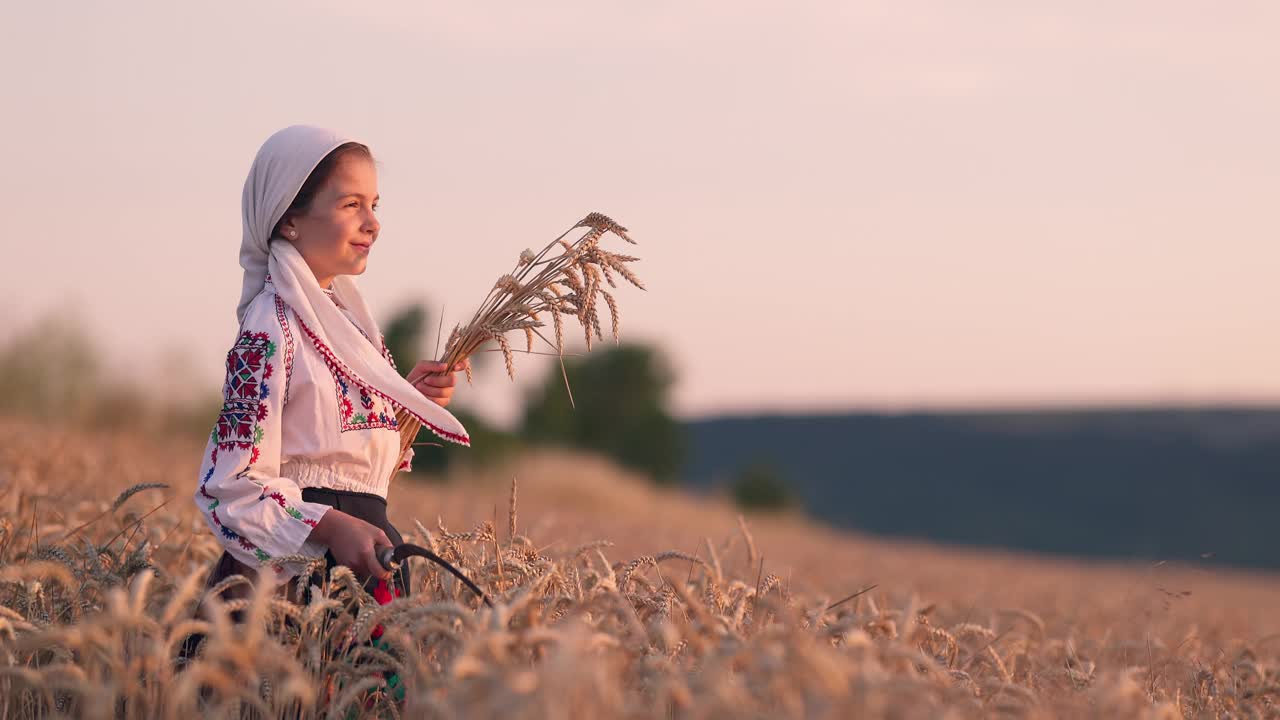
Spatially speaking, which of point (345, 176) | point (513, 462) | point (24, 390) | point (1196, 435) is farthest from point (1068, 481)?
point (345, 176)

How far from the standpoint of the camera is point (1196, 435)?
48281 millimetres

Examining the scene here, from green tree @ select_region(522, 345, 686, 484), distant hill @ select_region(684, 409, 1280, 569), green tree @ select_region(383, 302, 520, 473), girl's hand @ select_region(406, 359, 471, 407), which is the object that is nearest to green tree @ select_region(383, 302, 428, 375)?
green tree @ select_region(383, 302, 520, 473)

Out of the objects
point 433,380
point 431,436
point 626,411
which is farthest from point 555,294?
point 626,411

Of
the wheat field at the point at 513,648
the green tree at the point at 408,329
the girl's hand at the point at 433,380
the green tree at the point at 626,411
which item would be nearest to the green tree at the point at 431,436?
the green tree at the point at 408,329

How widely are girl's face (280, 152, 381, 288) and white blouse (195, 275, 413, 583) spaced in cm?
16

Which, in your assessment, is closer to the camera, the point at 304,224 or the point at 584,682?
the point at 584,682

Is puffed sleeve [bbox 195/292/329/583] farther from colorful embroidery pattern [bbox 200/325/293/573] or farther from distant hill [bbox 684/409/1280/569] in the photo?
distant hill [bbox 684/409/1280/569]

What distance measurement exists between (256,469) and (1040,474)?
47776 millimetres

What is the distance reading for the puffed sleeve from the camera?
271 centimetres

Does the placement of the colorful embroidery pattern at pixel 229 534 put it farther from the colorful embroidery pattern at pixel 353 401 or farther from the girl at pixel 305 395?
the colorful embroidery pattern at pixel 353 401

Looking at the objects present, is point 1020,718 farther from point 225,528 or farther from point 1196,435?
point 1196,435

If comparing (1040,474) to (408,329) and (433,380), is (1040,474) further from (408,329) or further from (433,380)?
(433,380)

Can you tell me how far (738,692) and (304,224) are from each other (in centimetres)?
189

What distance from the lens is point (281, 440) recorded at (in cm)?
288
